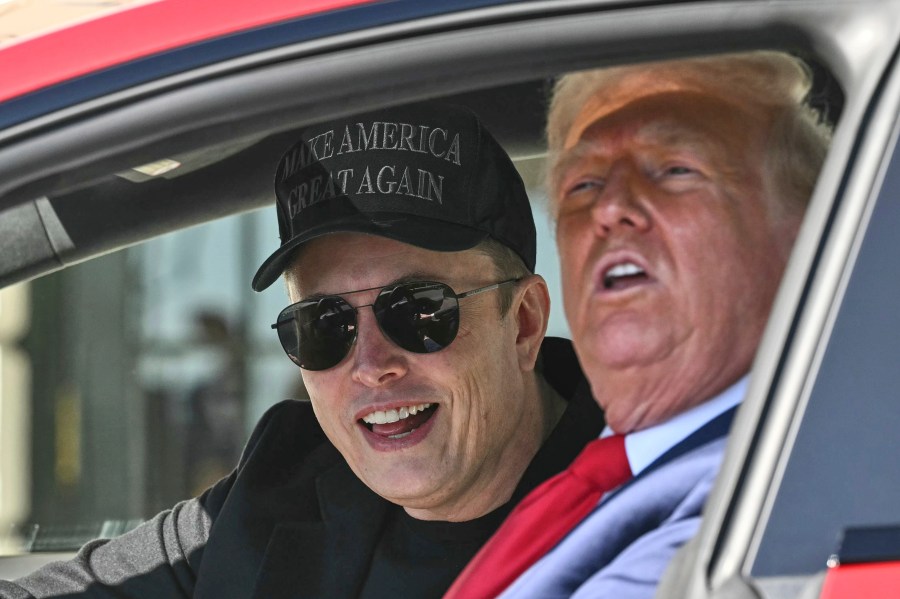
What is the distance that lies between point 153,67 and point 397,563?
1253 mm

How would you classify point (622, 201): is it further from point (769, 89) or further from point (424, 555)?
point (424, 555)

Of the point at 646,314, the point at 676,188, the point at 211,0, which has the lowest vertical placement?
the point at 646,314

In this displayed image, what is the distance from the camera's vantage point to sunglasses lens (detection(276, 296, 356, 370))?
7.27 feet

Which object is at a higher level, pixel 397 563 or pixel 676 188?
pixel 676 188

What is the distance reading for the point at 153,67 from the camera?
126 cm

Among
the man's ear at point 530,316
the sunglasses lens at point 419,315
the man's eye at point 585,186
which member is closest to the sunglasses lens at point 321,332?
the sunglasses lens at point 419,315

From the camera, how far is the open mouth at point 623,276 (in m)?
1.50

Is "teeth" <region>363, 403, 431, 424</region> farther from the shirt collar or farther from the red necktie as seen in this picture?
the shirt collar

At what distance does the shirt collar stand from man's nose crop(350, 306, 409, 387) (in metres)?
0.73

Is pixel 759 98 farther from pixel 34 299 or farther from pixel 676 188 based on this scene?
pixel 34 299

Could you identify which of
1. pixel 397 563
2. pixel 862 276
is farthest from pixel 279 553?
pixel 862 276

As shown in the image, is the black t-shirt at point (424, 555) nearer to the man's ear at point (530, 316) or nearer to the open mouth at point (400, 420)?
the open mouth at point (400, 420)

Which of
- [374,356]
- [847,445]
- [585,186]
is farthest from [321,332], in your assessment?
[847,445]

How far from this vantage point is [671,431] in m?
1.47
